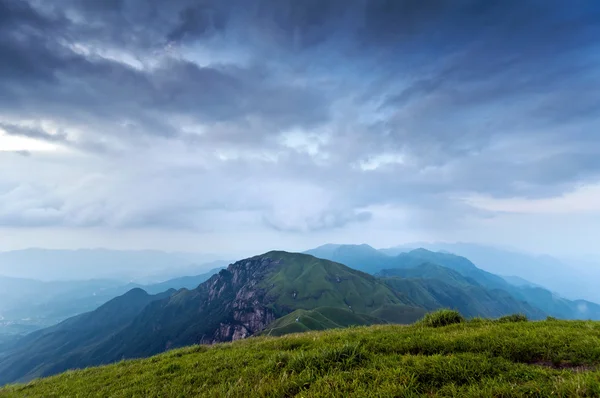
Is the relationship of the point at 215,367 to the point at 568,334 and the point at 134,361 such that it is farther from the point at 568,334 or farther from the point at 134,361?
the point at 568,334

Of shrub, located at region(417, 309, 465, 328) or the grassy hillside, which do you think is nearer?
the grassy hillside

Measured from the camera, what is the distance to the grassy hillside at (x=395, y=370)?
6.56 meters

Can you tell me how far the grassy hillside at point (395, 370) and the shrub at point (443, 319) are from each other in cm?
88

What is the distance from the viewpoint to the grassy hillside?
6562mm

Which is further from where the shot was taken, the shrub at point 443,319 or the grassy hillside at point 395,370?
the shrub at point 443,319

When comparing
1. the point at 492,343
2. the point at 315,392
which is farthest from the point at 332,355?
the point at 492,343

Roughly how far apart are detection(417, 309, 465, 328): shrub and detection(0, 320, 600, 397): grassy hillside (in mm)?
878

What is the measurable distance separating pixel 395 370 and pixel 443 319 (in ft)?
24.3

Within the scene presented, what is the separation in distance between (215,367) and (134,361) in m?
7.40

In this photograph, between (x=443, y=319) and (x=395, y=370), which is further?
(x=443, y=319)

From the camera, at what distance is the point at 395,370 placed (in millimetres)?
7531

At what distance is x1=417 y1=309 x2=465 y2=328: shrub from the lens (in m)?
13.3

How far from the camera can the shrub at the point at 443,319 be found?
13259mm

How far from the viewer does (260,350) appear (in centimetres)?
1216
